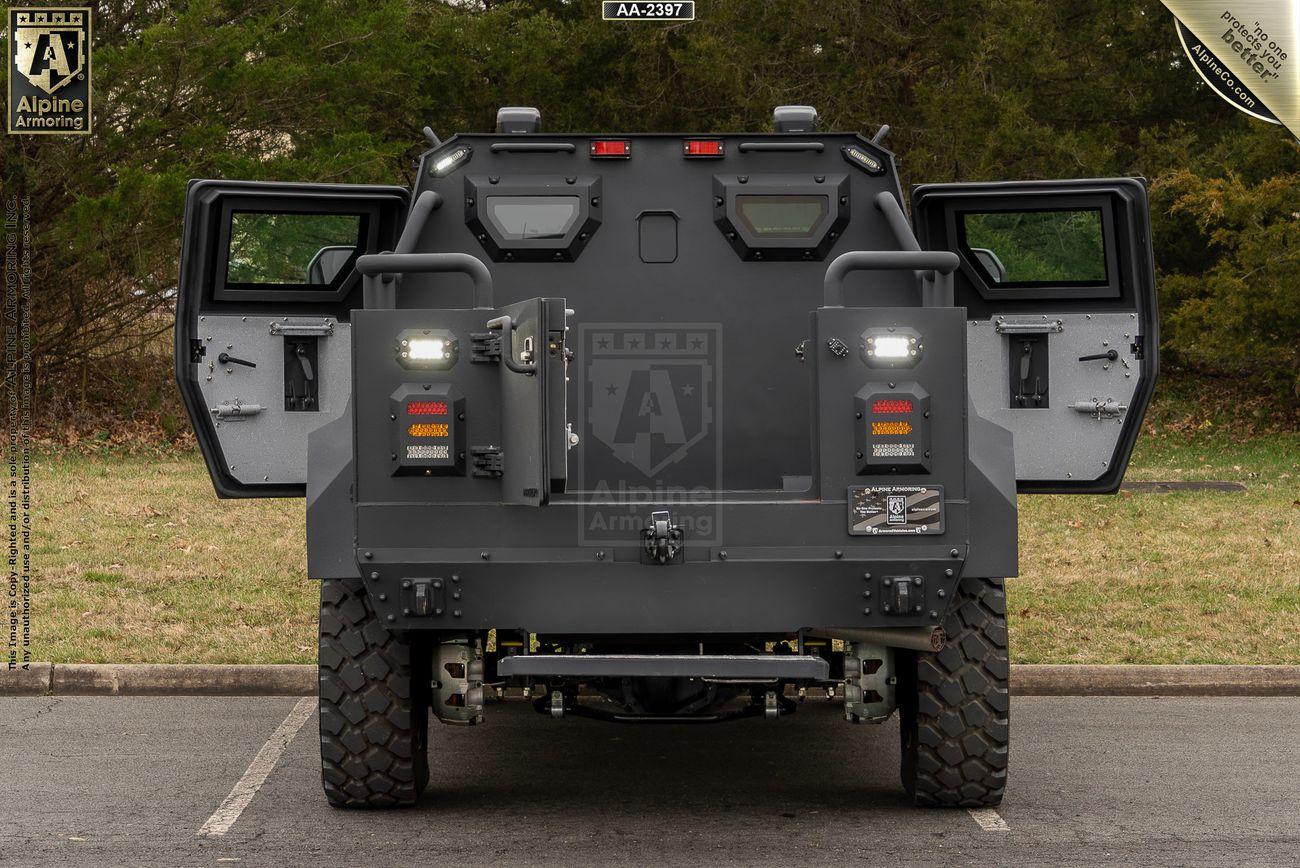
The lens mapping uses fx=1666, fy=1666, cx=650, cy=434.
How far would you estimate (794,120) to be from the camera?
276 inches

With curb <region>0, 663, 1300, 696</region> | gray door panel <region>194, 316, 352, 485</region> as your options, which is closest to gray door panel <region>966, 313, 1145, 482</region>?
curb <region>0, 663, 1300, 696</region>

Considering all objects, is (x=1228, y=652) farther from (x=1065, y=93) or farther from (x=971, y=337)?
(x=1065, y=93)

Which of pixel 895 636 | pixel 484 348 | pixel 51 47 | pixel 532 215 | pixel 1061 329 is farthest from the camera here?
pixel 51 47

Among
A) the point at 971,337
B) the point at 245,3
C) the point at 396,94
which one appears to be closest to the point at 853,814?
the point at 971,337

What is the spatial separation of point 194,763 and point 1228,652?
17.0ft

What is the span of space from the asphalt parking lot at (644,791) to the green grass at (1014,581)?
728mm

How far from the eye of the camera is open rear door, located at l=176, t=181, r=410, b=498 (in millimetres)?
6375

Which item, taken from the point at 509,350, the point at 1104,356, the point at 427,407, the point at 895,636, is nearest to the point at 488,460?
the point at 427,407

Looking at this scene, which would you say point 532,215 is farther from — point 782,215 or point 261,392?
point 261,392

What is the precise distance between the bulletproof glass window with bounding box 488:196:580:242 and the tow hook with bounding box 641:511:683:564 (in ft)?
6.43

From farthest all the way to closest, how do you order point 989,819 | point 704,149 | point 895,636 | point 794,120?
1. point 794,120
2. point 704,149
3. point 989,819
4. point 895,636

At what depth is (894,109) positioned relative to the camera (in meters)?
26.9

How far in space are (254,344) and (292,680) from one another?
2282 mm

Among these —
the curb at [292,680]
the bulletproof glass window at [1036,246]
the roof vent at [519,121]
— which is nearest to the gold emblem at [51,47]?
the curb at [292,680]
